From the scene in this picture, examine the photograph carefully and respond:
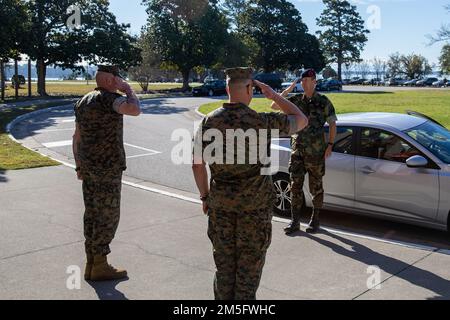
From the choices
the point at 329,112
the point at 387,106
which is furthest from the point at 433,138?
the point at 387,106

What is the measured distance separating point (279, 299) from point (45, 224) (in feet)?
11.7

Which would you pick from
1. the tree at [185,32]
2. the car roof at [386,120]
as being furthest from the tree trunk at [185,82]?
the car roof at [386,120]

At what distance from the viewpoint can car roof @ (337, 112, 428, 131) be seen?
245 inches

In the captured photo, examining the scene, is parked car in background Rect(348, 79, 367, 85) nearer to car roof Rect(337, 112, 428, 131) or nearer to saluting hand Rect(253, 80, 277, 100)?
car roof Rect(337, 112, 428, 131)

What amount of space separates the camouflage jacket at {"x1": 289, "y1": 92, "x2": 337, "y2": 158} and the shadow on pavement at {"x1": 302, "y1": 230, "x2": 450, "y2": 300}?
1058 mm

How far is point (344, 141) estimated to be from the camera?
650 centimetres

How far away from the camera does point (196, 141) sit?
11.4ft

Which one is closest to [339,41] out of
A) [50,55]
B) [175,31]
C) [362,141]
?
[175,31]

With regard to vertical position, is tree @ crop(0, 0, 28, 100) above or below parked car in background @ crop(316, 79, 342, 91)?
above

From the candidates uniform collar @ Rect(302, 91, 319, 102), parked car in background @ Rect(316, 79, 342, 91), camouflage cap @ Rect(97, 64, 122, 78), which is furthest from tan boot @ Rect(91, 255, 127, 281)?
parked car in background @ Rect(316, 79, 342, 91)

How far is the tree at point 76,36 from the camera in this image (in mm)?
36312

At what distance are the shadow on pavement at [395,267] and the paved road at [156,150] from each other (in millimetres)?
714

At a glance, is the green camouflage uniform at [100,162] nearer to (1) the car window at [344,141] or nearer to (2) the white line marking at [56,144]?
(1) the car window at [344,141]
